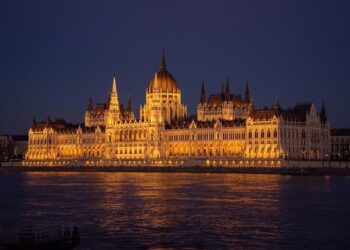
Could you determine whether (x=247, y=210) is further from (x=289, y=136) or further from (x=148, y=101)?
(x=148, y=101)

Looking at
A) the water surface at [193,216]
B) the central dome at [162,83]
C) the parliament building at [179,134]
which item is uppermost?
the central dome at [162,83]

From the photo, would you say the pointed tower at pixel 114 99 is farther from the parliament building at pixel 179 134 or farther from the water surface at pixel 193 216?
the water surface at pixel 193 216

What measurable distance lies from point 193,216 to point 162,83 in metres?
125

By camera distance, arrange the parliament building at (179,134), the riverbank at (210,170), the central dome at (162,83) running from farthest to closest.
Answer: the central dome at (162,83) < the parliament building at (179,134) < the riverbank at (210,170)

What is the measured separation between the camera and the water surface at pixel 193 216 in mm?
41844

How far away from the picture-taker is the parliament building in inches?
5699

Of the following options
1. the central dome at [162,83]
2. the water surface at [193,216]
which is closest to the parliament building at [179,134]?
the central dome at [162,83]

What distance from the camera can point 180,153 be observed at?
162250 millimetres

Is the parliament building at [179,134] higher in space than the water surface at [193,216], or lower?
higher

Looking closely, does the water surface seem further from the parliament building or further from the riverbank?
the parliament building

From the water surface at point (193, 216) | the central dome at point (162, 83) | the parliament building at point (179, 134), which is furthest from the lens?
the central dome at point (162, 83)

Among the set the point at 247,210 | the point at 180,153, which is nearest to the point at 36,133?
the point at 180,153

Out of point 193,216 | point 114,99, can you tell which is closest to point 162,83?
point 114,99

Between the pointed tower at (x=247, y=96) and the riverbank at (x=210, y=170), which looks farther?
the pointed tower at (x=247, y=96)
